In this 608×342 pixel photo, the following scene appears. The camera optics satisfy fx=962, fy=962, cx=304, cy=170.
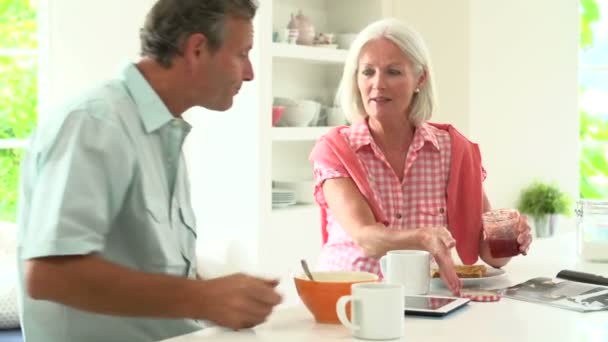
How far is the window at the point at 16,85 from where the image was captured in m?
4.34

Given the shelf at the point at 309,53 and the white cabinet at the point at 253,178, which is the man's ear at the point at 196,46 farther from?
the shelf at the point at 309,53

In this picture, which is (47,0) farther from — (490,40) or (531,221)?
(531,221)

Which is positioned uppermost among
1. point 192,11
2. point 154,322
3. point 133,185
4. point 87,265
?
point 192,11

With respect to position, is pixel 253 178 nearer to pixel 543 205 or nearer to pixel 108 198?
pixel 543 205

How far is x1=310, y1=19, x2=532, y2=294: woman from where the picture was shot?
2633 mm

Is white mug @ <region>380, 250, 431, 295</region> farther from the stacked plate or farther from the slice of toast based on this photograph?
the stacked plate

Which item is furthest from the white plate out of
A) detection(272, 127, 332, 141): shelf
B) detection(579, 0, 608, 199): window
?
detection(579, 0, 608, 199): window

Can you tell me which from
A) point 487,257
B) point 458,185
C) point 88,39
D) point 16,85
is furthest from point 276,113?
point 487,257

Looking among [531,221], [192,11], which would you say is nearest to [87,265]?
[192,11]

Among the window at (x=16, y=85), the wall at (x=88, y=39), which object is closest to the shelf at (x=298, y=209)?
the wall at (x=88, y=39)

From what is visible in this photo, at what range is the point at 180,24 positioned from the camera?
1917mm

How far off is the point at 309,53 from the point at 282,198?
70cm

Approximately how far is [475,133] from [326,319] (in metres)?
3.30

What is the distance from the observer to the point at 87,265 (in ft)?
5.37
